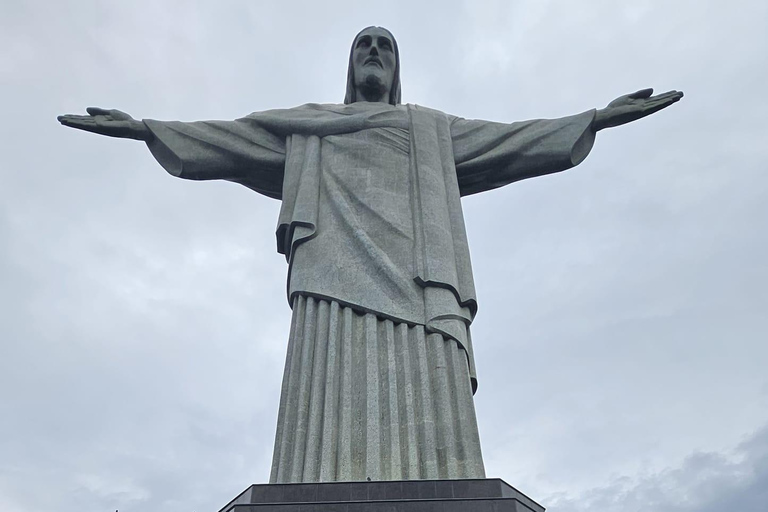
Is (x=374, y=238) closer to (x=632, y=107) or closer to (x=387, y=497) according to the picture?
(x=387, y=497)

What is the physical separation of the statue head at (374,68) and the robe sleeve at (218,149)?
5.19 feet

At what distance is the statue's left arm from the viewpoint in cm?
1168

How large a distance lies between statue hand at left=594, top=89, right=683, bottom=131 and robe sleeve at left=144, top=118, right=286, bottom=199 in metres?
4.28

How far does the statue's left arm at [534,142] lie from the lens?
1168cm

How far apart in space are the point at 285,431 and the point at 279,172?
14.2 feet

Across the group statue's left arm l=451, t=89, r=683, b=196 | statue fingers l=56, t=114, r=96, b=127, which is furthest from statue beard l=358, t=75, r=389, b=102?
statue fingers l=56, t=114, r=96, b=127

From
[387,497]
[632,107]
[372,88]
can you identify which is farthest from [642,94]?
[387,497]

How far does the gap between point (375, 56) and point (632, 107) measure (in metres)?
3.71

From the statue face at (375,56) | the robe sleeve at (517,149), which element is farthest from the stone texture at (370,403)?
the statue face at (375,56)

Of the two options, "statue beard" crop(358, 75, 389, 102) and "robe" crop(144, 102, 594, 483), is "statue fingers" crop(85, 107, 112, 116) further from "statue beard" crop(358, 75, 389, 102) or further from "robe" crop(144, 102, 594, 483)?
"statue beard" crop(358, 75, 389, 102)

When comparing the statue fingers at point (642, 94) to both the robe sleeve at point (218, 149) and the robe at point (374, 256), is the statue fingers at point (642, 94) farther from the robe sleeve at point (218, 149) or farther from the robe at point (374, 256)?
the robe sleeve at point (218, 149)

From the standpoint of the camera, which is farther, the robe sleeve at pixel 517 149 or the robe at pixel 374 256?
the robe sleeve at pixel 517 149

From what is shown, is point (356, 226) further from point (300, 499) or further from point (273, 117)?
point (300, 499)

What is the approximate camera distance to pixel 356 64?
12.9 meters
